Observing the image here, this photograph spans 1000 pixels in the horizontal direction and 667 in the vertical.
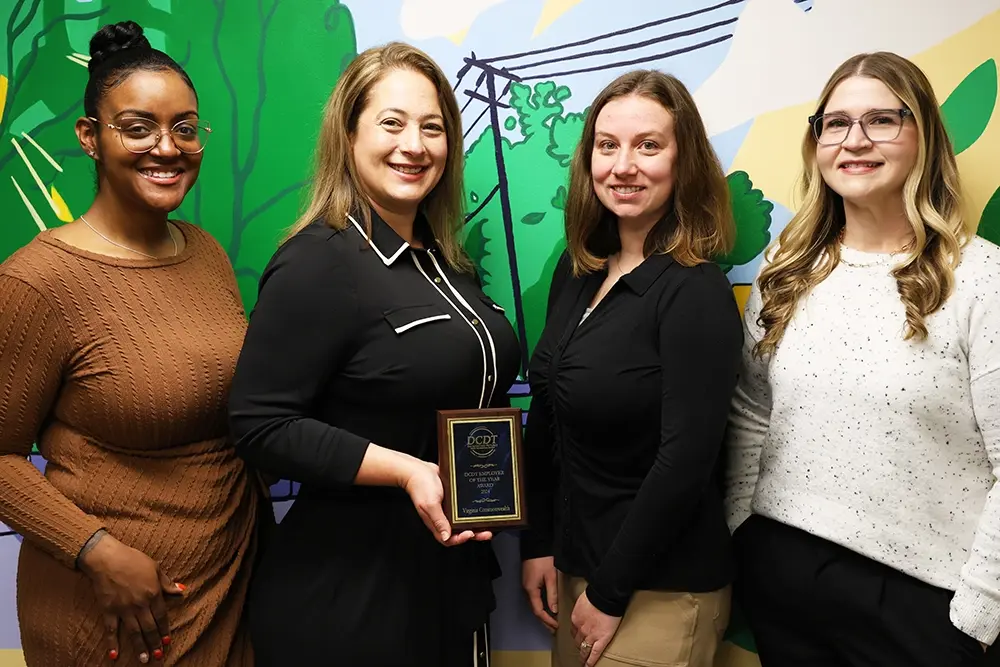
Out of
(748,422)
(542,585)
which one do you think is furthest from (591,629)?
(748,422)

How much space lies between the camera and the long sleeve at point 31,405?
141 cm

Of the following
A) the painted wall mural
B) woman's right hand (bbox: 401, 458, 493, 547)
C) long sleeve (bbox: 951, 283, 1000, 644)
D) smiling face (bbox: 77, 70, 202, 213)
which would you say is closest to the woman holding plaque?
long sleeve (bbox: 951, 283, 1000, 644)

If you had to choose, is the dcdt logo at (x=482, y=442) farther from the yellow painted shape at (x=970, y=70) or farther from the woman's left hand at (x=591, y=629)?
the yellow painted shape at (x=970, y=70)

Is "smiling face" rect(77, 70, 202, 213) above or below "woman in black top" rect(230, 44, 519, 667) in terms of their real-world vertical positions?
above

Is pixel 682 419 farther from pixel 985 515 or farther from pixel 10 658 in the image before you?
pixel 10 658

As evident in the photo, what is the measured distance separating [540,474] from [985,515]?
2.87 ft

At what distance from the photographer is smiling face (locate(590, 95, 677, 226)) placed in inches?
63.2

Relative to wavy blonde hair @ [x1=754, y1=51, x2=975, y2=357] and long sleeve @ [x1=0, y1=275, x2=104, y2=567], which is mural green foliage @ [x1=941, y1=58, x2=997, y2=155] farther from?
long sleeve @ [x1=0, y1=275, x2=104, y2=567]

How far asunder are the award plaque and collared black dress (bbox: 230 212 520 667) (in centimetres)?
12

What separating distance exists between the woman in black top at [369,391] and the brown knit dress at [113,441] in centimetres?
13

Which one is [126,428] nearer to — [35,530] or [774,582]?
[35,530]

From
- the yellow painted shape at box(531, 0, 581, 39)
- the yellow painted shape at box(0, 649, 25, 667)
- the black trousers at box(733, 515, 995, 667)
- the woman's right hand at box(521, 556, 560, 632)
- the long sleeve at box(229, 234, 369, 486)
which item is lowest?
the yellow painted shape at box(0, 649, 25, 667)

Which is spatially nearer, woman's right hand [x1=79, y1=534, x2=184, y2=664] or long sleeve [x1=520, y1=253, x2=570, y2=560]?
woman's right hand [x1=79, y1=534, x2=184, y2=664]

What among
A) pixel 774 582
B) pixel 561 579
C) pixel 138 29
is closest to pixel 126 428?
pixel 138 29
